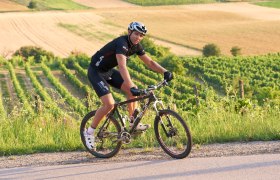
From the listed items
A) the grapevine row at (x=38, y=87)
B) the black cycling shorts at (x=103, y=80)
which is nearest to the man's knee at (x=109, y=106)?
the black cycling shorts at (x=103, y=80)

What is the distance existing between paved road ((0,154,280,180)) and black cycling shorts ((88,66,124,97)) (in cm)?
92

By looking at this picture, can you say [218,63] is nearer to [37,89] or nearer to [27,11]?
[37,89]

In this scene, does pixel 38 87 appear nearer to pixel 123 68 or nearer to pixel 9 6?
pixel 123 68

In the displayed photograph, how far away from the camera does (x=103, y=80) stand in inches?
305

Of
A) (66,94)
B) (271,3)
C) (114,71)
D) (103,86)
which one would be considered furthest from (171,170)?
(271,3)

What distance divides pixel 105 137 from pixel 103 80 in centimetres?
77

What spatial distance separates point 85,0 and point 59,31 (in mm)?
34641

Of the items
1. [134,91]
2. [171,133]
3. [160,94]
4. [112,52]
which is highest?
[112,52]

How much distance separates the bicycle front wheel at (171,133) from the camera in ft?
24.3

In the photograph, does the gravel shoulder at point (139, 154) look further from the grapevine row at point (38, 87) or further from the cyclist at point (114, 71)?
the grapevine row at point (38, 87)

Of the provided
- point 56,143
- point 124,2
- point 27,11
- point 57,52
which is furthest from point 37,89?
point 124,2

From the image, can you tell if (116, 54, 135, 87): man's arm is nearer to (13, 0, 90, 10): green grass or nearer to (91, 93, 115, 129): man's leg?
(91, 93, 115, 129): man's leg

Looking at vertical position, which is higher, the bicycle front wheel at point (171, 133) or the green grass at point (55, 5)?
the bicycle front wheel at point (171, 133)

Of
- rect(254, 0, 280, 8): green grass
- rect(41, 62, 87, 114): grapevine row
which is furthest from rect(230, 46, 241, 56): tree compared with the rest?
rect(254, 0, 280, 8): green grass
